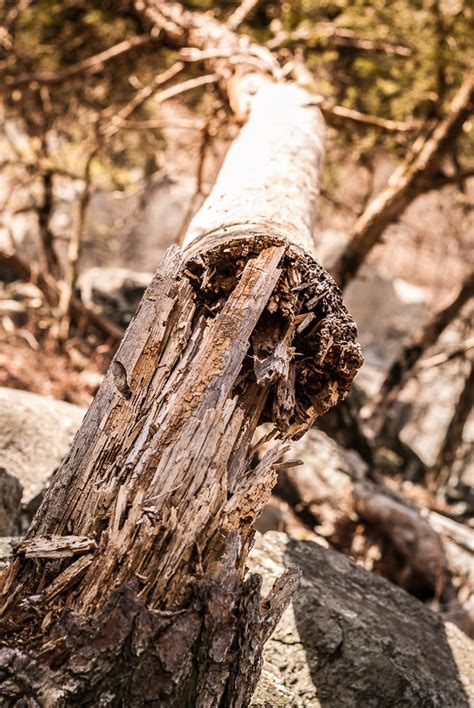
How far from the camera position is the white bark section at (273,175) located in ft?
8.00

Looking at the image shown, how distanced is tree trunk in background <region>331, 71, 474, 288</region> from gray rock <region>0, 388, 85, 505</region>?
3813 mm

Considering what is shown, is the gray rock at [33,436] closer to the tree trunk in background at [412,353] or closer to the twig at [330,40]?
the tree trunk in background at [412,353]

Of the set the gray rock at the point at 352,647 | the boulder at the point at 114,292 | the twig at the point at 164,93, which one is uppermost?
the twig at the point at 164,93

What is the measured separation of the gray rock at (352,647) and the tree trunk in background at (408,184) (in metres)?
4.16

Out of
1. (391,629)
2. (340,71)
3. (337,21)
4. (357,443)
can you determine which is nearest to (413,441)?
(357,443)

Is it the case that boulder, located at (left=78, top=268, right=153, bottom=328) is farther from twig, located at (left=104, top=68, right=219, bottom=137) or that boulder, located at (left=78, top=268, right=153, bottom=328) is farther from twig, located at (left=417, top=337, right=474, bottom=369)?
twig, located at (left=417, top=337, right=474, bottom=369)

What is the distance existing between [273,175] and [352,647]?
2.36 m

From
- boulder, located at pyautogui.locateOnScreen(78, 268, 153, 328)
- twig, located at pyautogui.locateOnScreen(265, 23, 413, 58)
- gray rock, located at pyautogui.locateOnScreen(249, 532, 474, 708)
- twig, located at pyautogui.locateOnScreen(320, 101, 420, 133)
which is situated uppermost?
twig, located at pyautogui.locateOnScreen(265, 23, 413, 58)

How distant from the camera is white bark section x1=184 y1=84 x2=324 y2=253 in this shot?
2.44 meters

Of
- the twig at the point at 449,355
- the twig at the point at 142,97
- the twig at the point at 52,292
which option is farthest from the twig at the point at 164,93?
the twig at the point at 449,355

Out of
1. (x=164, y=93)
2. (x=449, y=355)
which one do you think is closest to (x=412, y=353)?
(x=449, y=355)

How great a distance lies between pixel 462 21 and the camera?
5.71m

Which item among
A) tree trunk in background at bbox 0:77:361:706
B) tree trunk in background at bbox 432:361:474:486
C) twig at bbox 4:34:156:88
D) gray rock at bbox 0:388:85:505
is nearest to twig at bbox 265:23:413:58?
twig at bbox 4:34:156:88

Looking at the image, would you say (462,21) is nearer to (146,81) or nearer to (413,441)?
(146,81)
